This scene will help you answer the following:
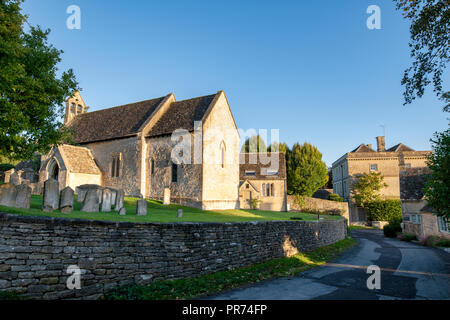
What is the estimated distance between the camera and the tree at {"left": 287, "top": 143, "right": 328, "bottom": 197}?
4934 centimetres

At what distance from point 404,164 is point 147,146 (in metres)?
44.9

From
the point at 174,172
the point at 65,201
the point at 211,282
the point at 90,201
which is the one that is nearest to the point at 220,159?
the point at 174,172

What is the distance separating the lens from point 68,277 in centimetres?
712

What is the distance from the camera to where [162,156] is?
26.5m

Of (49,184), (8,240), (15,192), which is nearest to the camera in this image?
(8,240)

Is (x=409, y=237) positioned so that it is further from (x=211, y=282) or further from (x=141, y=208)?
(x=141, y=208)

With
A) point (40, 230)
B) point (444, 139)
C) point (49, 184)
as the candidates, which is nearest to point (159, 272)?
point (40, 230)

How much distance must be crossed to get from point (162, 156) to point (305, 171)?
3136cm

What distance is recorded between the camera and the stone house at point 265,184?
3481cm

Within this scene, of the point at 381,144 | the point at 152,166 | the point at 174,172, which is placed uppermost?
the point at 381,144

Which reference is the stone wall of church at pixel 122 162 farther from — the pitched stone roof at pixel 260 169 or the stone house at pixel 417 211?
the stone house at pixel 417 211

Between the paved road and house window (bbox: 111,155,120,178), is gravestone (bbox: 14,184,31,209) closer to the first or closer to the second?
the paved road
